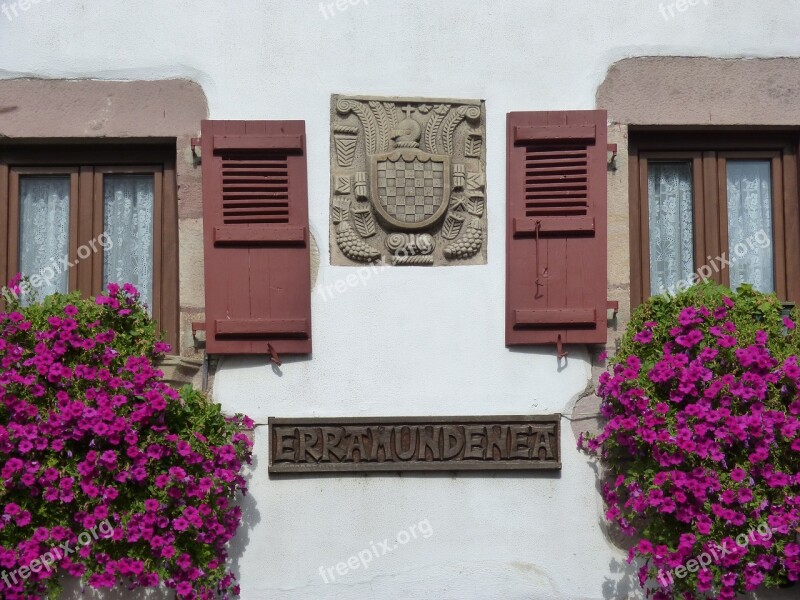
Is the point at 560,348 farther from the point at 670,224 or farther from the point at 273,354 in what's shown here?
the point at 273,354

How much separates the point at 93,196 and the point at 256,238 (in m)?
0.93

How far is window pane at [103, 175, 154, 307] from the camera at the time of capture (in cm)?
571

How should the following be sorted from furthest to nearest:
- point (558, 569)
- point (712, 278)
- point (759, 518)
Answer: point (712, 278)
point (558, 569)
point (759, 518)

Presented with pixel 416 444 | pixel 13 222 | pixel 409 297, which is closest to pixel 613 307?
pixel 409 297

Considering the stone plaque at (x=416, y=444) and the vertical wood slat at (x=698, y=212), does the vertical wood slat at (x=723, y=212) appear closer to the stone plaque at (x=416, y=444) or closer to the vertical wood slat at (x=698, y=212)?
the vertical wood slat at (x=698, y=212)

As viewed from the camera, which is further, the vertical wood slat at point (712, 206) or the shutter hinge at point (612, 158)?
the vertical wood slat at point (712, 206)

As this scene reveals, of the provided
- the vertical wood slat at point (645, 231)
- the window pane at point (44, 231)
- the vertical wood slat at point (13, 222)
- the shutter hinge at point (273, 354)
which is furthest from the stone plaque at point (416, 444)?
the vertical wood slat at point (13, 222)

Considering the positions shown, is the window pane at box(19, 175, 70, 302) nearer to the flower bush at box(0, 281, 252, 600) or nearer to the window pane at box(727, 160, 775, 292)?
the flower bush at box(0, 281, 252, 600)

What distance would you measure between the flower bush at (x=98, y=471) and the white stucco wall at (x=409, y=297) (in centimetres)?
38

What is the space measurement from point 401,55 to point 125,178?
150cm

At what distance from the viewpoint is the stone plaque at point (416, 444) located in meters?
5.34

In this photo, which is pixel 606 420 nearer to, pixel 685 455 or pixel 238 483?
pixel 685 455

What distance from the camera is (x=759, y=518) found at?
4.91m

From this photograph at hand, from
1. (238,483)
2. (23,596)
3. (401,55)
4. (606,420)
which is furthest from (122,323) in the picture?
(606,420)
